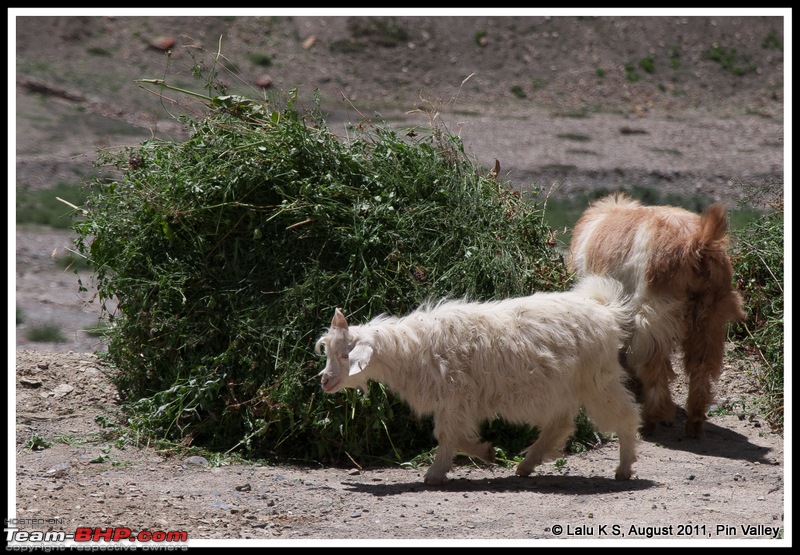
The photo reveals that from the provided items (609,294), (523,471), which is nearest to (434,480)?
(523,471)

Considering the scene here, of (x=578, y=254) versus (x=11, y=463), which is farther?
(x=578, y=254)

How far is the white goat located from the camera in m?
6.03

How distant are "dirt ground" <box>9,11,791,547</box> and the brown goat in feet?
1.49

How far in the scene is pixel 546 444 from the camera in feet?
21.5

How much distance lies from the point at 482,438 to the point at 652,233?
2042 millimetres

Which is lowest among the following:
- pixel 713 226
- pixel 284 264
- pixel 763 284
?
pixel 763 284

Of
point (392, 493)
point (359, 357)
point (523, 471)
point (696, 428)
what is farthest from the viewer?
point (696, 428)

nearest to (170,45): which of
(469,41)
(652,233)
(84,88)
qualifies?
(84,88)

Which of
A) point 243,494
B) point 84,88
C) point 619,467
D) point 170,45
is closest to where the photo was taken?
point 243,494

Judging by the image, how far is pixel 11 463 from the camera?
6039mm

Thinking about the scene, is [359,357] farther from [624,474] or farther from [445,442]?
[624,474]

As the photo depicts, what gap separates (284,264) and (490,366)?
75.3 inches

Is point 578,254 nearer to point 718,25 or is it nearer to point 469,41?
point 469,41

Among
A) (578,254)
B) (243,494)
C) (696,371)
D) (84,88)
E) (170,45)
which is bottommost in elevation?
(243,494)
